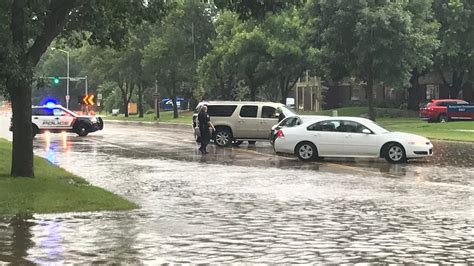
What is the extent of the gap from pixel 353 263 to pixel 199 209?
14.0 ft

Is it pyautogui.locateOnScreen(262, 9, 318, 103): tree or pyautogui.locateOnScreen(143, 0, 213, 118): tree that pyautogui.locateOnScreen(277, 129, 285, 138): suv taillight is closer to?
pyautogui.locateOnScreen(262, 9, 318, 103): tree

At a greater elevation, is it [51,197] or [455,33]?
[455,33]

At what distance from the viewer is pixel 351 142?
20.0m

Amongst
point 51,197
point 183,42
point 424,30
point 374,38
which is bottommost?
point 51,197

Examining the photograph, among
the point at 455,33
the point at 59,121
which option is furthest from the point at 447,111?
the point at 59,121

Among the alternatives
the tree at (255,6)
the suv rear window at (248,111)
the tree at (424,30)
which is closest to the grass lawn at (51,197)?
the tree at (255,6)

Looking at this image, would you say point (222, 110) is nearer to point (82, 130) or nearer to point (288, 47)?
point (82, 130)

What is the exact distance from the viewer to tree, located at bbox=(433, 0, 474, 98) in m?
48.6

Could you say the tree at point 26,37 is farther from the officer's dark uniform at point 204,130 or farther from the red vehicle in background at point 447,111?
the red vehicle in background at point 447,111

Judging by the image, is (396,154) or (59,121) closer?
(396,154)

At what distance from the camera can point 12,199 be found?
11.2 metres

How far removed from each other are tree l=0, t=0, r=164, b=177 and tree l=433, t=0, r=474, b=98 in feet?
126

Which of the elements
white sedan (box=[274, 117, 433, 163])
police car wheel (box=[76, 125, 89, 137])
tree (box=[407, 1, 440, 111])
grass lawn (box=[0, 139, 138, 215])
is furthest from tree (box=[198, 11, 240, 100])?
grass lawn (box=[0, 139, 138, 215])

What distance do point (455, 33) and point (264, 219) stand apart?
140 feet
